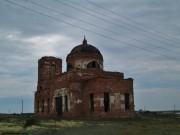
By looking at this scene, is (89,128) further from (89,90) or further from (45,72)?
(45,72)

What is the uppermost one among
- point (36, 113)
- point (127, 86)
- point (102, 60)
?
point (102, 60)

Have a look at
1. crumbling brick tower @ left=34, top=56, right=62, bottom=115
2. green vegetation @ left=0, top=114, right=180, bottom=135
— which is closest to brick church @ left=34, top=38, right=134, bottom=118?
crumbling brick tower @ left=34, top=56, right=62, bottom=115

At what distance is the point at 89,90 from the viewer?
104ft

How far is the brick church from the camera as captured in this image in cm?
3064

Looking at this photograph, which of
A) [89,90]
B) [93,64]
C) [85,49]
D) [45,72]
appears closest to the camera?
[89,90]

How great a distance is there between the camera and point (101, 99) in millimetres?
30203

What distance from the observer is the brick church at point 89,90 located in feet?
101

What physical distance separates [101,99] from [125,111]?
3.56 metres

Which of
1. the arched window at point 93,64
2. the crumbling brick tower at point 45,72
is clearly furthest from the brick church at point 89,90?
the crumbling brick tower at point 45,72

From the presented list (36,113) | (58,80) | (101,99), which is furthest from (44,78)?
(101,99)

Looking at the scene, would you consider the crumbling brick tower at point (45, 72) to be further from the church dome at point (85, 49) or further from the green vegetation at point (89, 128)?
the green vegetation at point (89, 128)

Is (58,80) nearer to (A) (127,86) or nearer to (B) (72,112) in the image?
(B) (72,112)

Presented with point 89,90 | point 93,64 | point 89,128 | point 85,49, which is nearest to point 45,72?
point 85,49

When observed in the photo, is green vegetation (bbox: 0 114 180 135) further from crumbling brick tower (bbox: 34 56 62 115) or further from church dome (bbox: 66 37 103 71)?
crumbling brick tower (bbox: 34 56 62 115)
